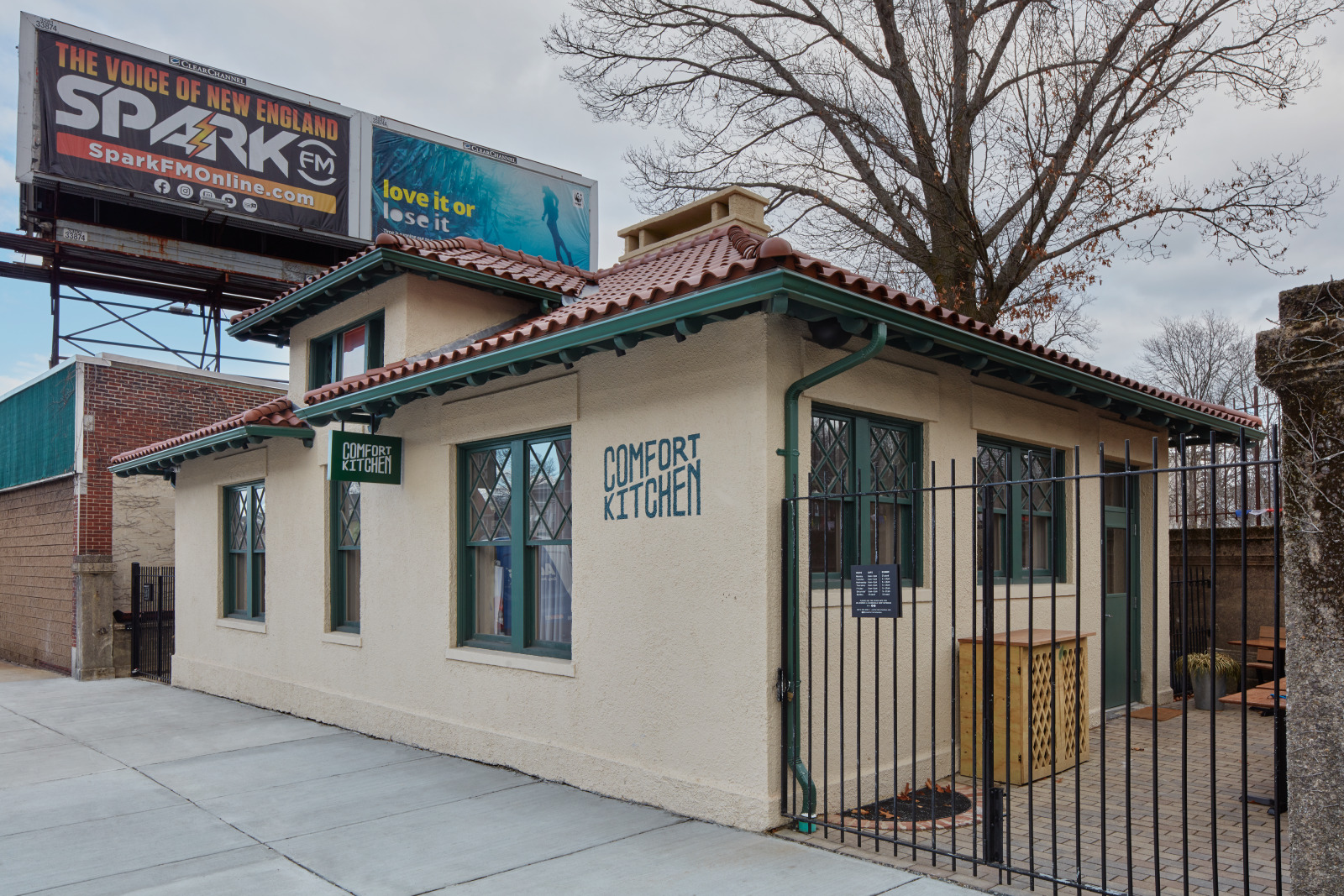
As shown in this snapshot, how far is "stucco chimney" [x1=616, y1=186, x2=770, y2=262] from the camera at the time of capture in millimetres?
9094

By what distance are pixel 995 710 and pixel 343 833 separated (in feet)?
15.4

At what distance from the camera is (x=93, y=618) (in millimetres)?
15250

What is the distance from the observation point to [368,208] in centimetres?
2048

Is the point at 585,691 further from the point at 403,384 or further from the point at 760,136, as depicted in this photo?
the point at 760,136

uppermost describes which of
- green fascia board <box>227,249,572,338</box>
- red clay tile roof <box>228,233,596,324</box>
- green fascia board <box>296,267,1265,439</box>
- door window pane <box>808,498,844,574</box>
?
red clay tile roof <box>228,233,596,324</box>

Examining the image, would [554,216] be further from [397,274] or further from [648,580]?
[648,580]

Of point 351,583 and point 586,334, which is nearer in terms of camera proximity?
point 586,334

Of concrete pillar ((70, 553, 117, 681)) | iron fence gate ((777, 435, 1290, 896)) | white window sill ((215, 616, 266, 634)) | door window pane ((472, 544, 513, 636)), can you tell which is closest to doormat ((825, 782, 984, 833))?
iron fence gate ((777, 435, 1290, 896))

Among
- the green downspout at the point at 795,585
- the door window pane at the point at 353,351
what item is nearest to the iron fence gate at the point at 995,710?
the green downspout at the point at 795,585

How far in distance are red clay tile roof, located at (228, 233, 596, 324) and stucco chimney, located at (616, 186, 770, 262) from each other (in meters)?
0.68

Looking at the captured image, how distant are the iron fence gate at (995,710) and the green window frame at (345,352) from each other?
596cm

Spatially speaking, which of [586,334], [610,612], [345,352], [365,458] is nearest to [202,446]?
[345,352]

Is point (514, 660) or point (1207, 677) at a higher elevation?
point (514, 660)

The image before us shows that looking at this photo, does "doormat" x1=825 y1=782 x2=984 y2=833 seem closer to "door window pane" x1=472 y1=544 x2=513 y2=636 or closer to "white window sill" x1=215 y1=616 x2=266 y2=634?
"door window pane" x1=472 y1=544 x2=513 y2=636
